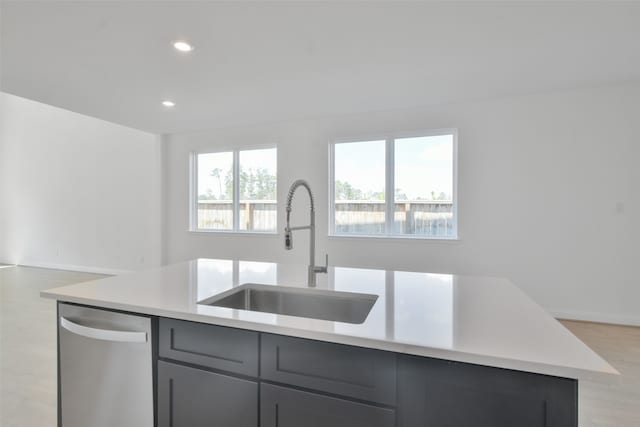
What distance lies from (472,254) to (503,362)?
141 inches

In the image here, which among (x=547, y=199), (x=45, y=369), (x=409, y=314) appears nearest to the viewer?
(x=409, y=314)

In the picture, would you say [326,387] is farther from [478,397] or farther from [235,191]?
[235,191]

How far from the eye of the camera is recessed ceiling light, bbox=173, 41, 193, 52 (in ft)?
8.43

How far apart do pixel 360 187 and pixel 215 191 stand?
2.58 meters

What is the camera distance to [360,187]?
468cm

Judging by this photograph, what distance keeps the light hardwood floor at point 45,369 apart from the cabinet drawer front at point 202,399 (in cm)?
127

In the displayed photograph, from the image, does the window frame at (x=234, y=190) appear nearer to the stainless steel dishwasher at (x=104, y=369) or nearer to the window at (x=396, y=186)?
the window at (x=396, y=186)

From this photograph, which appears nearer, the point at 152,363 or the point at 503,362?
the point at 503,362

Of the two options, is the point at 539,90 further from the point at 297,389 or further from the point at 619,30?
the point at 297,389

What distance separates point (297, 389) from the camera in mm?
983

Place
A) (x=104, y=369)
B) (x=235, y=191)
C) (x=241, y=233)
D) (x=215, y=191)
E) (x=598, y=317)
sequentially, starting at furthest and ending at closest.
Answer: (x=215, y=191) < (x=235, y=191) < (x=241, y=233) < (x=598, y=317) < (x=104, y=369)

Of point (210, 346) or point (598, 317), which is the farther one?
point (598, 317)

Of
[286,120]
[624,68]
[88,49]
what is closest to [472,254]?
[624,68]

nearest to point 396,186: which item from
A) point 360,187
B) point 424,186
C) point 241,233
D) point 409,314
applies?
point 424,186
